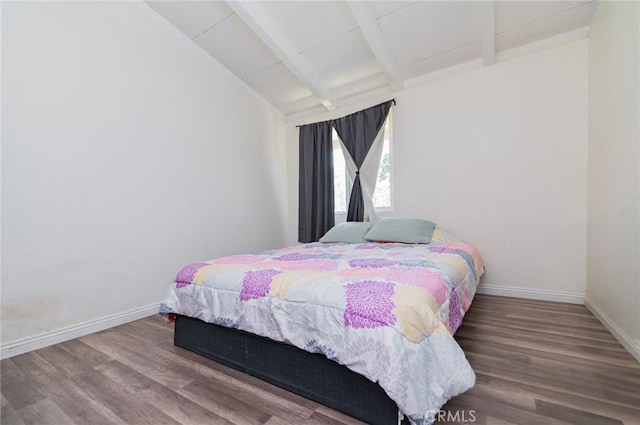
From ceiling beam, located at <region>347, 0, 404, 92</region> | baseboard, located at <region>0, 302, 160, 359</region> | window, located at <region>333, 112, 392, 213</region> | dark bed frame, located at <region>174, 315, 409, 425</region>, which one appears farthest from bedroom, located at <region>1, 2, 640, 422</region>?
dark bed frame, located at <region>174, 315, 409, 425</region>

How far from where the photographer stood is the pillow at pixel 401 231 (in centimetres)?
254

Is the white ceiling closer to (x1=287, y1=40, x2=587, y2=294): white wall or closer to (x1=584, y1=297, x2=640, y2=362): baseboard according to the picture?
(x1=287, y1=40, x2=587, y2=294): white wall

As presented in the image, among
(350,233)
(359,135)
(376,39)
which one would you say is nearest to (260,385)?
(350,233)

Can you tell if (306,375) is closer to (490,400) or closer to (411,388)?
(411,388)

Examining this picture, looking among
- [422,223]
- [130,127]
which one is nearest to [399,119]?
[422,223]

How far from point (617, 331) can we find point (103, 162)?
3901 millimetres

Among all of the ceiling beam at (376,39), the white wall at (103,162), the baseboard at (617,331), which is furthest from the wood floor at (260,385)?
the ceiling beam at (376,39)

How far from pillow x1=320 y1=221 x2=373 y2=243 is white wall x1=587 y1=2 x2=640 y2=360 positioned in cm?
181

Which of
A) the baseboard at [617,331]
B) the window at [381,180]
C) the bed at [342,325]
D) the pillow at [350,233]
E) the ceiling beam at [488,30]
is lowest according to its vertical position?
the baseboard at [617,331]

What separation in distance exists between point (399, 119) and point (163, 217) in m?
2.81

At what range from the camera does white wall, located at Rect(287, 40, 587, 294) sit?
2422 millimetres

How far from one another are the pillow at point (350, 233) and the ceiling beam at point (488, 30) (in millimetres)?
2049

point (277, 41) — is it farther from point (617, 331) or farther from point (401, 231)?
point (617, 331)

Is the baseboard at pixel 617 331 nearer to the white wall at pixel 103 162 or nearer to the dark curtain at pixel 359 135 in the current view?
the dark curtain at pixel 359 135
